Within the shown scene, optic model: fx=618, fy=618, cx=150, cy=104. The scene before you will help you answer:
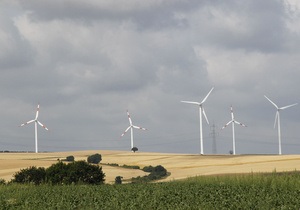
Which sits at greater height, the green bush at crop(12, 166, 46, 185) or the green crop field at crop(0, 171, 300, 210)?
the green bush at crop(12, 166, 46, 185)

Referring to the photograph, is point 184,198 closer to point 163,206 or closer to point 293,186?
point 163,206

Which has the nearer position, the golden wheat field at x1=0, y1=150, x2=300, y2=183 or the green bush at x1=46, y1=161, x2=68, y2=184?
the green bush at x1=46, y1=161, x2=68, y2=184

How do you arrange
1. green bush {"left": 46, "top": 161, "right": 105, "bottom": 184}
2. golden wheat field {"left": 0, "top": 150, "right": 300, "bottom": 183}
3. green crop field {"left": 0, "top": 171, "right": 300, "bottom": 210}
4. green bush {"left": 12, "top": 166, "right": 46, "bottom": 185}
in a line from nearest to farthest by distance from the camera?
green crop field {"left": 0, "top": 171, "right": 300, "bottom": 210}, green bush {"left": 46, "top": 161, "right": 105, "bottom": 184}, green bush {"left": 12, "top": 166, "right": 46, "bottom": 185}, golden wheat field {"left": 0, "top": 150, "right": 300, "bottom": 183}

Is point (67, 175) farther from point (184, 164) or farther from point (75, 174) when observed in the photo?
point (184, 164)

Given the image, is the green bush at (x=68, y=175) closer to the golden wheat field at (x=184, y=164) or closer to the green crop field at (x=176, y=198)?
the green crop field at (x=176, y=198)

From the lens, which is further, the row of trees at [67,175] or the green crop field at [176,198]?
the row of trees at [67,175]

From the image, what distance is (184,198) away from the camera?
134 ft

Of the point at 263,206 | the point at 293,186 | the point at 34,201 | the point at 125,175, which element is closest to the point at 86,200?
the point at 34,201

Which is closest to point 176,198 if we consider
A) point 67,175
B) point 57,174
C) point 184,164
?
point 67,175

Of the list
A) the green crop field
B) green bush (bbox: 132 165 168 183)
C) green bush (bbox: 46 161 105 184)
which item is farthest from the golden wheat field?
the green crop field

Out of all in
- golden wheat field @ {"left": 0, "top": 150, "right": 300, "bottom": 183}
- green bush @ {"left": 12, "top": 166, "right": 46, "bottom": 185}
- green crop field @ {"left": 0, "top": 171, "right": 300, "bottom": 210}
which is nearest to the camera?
green crop field @ {"left": 0, "top": 171, "right": 300, "bottom": 210}

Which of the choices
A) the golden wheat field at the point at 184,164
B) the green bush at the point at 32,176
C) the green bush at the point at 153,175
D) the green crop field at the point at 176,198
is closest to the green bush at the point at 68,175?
the green bush at the point at 32,176

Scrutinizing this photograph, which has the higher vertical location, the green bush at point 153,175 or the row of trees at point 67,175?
the row of trees at point 67,175

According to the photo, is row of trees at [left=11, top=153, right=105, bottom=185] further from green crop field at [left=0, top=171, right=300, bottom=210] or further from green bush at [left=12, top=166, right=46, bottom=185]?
green crop field at [left=0, top=171, right=300, bottom=210]
